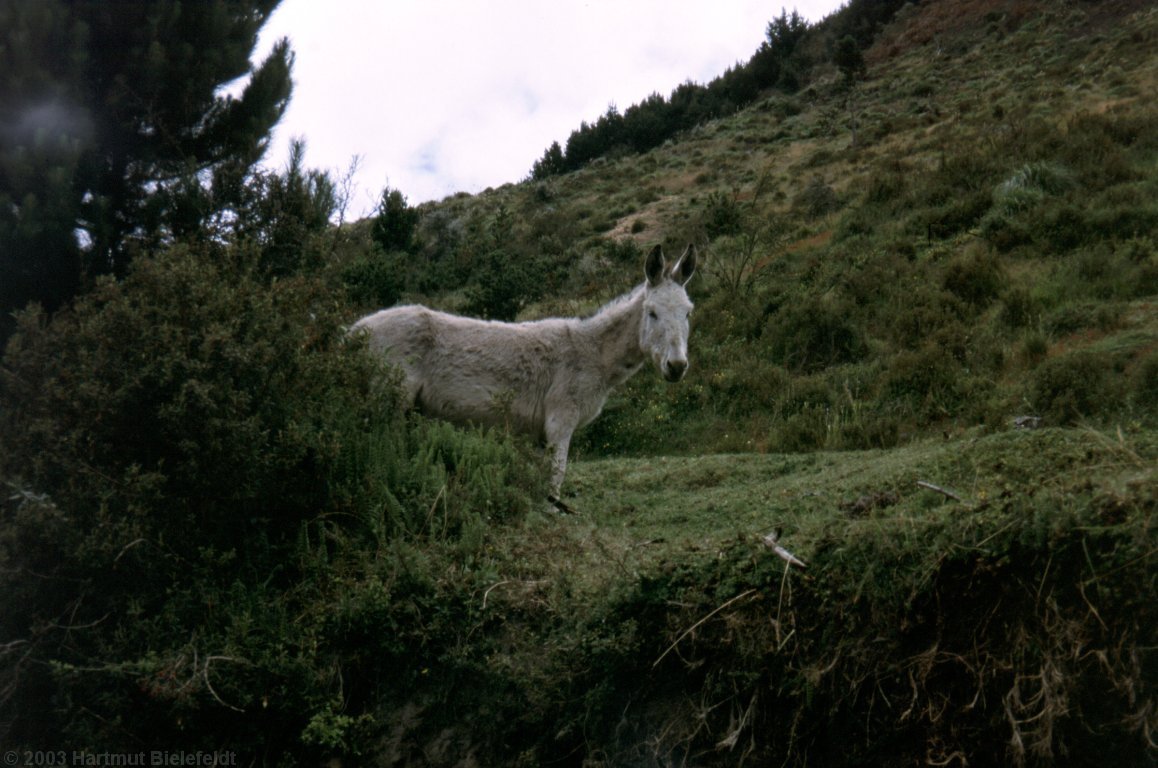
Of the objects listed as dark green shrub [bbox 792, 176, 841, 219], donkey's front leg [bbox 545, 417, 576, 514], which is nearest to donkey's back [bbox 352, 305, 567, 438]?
donkey's front leg [bbox 545, 417, 576, 514]

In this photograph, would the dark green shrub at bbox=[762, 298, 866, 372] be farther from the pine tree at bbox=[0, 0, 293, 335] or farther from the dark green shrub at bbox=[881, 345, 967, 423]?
the pine tree at bbox=[0, 0, 293, 335]

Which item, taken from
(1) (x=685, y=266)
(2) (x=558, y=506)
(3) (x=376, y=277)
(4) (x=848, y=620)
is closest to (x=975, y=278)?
(1) (x=685, y=266)

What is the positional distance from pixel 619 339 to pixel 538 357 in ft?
2.84

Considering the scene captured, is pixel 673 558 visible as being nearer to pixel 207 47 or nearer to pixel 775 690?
pixel 775 690

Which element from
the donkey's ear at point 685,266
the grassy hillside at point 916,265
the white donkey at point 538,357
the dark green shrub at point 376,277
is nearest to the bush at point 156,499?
the white donkey at point 538,357

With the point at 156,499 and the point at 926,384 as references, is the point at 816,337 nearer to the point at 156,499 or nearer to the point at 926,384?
the point at 926,384

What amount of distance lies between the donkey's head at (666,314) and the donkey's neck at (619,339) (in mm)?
148

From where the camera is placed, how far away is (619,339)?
9141 millimetres

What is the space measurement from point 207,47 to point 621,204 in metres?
29.3

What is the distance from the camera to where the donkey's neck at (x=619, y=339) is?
9.07m

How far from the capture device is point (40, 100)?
8695 mm

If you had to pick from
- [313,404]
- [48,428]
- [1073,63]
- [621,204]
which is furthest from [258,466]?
[1073,63]

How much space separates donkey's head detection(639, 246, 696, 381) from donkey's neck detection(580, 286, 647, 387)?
148 millimetres
